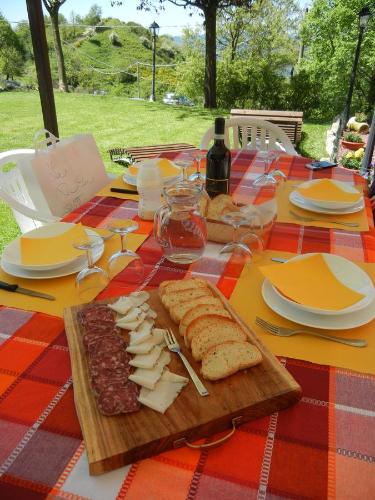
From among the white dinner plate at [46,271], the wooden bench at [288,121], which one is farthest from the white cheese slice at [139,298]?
the wooden bench at [288,121]

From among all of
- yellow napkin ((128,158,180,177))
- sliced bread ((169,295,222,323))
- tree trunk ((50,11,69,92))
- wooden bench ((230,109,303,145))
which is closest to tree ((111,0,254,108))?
tree trunk ((50,11,69,92))

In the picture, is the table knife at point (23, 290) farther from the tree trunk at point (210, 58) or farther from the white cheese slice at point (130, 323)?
the tree trunk at point (210, 58)

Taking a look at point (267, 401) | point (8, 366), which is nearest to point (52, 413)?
point (8, 366)

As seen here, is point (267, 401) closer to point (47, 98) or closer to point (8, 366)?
point (8, 366)

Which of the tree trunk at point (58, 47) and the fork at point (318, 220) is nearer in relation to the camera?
the fork at point (318, 220)

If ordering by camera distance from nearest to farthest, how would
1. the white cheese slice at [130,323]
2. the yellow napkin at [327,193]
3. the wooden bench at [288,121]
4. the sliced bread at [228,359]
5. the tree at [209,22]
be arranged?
the sliced bread at [228,359] → the white cheese slice at [130,323] → the yellow napkin at [327,193] → the wooden bench at [288,121] → the tree at [209,22]

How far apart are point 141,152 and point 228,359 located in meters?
3.35

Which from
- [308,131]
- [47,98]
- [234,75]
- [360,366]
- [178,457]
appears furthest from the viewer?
[234,75]

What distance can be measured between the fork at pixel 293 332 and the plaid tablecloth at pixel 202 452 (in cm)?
7

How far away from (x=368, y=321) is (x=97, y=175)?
1431mm

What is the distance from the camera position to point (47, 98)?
9.29 ft

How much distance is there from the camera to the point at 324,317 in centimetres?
78

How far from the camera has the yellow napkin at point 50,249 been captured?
958 millimetres

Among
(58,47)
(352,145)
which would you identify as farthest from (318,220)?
(58,47)
